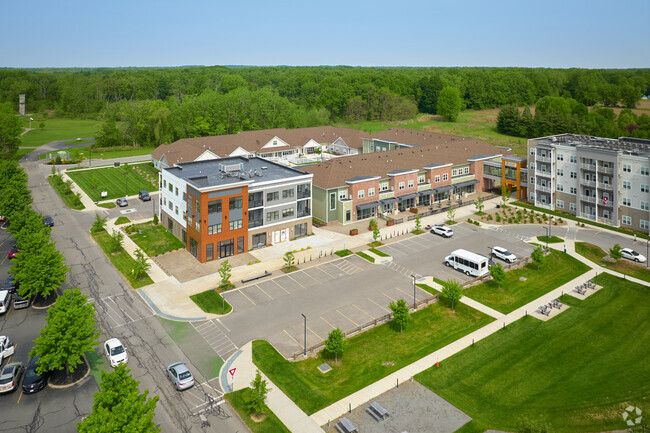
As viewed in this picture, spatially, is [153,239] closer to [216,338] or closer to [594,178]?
[216,338]

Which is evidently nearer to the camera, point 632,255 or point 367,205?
point 632,255

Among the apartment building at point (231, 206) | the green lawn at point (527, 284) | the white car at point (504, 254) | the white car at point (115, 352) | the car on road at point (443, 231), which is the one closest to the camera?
the white car at point (115, 352)

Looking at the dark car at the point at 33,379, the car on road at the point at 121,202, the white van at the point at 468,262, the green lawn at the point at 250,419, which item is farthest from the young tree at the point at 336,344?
the car on road at the point at 121,202

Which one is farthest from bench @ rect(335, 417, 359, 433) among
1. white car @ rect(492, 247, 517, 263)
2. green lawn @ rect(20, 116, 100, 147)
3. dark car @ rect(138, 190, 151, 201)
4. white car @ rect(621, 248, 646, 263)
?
green lawn @ rect(20, 116, 100, 147)

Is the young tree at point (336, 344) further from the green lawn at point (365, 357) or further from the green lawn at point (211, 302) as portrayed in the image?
the green lawn at point (211, 302)

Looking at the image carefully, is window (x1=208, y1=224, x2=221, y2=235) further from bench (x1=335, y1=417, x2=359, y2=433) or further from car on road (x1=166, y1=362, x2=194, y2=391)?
bench (x1=335, y1=417, x2=359, y2=433)

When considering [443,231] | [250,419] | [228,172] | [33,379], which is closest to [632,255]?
[443,231]

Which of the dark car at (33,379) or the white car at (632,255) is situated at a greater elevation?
the white car at (632,255)
